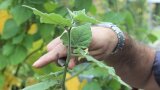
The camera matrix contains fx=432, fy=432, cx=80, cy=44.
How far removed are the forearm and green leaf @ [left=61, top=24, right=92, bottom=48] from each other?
1.60ft

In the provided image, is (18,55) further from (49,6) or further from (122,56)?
(122,56)

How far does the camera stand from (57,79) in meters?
0.74

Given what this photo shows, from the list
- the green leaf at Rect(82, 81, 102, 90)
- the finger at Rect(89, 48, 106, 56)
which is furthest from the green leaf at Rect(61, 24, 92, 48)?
the green leaf at Rect(82, 81, 102, 90)

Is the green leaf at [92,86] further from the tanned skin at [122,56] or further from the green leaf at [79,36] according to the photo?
the green leaf at [79,36]

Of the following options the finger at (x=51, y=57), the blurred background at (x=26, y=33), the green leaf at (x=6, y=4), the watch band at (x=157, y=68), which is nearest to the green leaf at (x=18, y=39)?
the blurred background at (x=26, y=33)

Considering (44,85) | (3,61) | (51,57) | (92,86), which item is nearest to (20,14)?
(3,61)

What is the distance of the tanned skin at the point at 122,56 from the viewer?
839 millimetres

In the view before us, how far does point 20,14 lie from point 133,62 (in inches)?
15.5

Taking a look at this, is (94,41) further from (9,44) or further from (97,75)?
(9,44)

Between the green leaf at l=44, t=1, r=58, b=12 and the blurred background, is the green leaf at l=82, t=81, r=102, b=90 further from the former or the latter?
the green leaf at l=44, t=1, r=58, b=12

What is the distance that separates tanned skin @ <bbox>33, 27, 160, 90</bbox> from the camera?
2.75ft

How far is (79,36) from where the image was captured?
27.1 inches

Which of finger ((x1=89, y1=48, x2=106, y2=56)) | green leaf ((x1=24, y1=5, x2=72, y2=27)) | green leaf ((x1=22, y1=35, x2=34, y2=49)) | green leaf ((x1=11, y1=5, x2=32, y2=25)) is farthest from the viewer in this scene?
green leaf ((x1=22, y1=35, x2=34, y2=49))

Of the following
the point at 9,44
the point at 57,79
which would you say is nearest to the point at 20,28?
the point at 9,44
